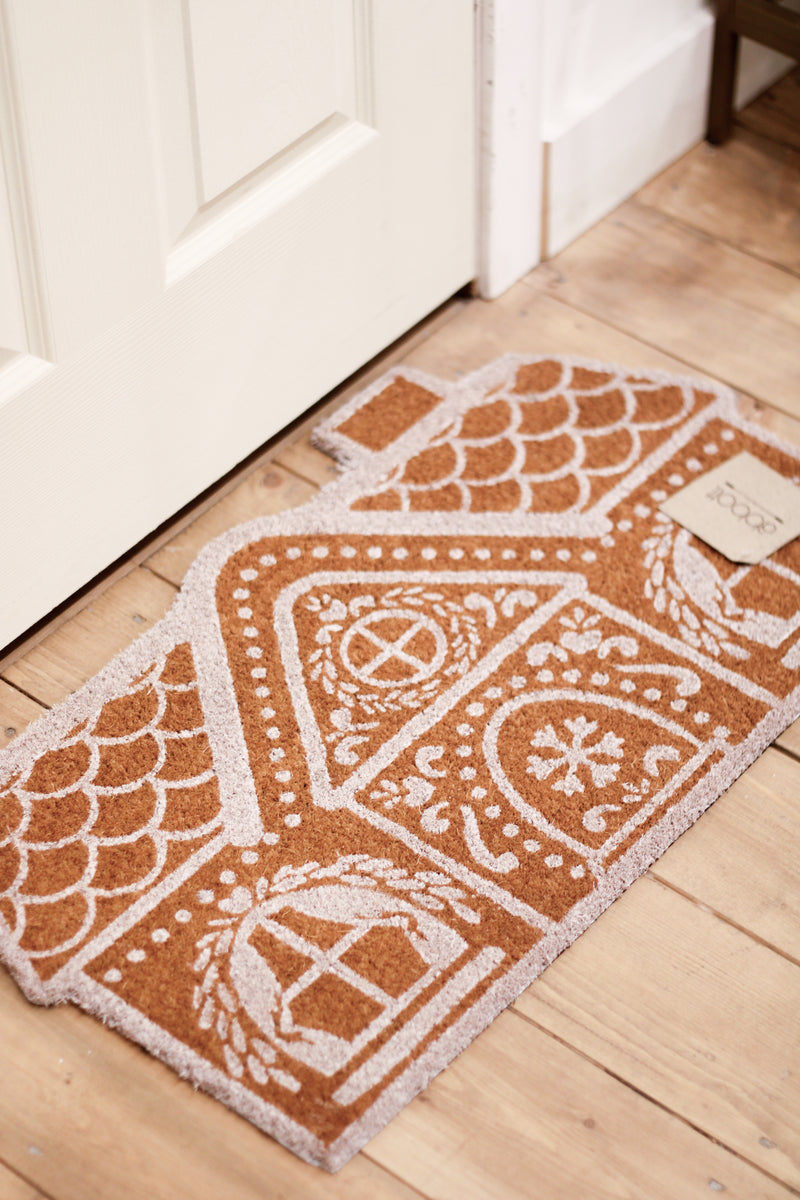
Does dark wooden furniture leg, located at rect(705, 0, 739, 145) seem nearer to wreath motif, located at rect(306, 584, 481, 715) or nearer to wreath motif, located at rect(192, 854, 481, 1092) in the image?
wreath motif, located at rect(306, 584, 481, 715)

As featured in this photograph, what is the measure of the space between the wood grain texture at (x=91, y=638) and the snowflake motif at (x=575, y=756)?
0.44 meters

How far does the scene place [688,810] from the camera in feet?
4.65

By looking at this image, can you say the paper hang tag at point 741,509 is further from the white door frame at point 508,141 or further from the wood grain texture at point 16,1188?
the wood grain texture at point 16,1188

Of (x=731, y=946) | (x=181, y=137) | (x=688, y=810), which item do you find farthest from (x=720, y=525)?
(x=181, y=137)

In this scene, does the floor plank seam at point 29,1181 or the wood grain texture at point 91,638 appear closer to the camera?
the floor plank seam at point 29,1181

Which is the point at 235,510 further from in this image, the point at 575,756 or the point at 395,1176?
the point at 395,1176

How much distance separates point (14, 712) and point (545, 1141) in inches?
26.4

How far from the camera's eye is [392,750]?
1.46m

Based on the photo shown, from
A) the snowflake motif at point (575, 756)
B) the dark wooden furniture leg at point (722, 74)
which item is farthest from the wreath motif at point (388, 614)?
the dark wooden furniture leg at point (722, 74)

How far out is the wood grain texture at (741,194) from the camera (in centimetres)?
203

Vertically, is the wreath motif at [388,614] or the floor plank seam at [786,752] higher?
the wreath motif at [388,614]

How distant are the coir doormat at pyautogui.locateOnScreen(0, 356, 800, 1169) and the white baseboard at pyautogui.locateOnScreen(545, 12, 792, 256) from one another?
333mm

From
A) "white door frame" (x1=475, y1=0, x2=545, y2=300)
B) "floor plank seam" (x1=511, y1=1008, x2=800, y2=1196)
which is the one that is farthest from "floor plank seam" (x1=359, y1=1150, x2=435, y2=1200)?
"white door frame" (x1=475, y1=0, x2=545, y2=300)

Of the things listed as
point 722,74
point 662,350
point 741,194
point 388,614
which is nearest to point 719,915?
point 388,614
